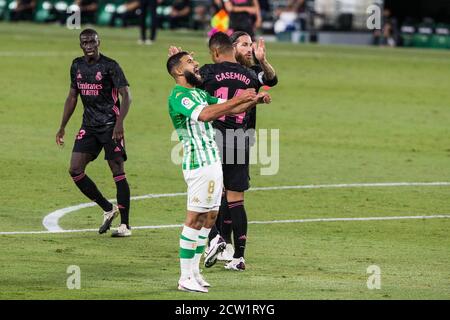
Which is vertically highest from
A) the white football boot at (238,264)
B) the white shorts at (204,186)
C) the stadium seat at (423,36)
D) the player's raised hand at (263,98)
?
the player's raised hand at (263,98)

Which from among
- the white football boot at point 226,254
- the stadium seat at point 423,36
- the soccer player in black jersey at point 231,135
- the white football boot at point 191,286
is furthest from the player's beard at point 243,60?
the stadium seat at point 423,36

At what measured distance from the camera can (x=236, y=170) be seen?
41.6 ft

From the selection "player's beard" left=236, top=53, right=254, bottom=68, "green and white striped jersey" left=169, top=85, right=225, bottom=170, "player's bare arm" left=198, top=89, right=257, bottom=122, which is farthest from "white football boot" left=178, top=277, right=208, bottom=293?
"player's beard" left=236, top=53, right=254, bottom=68

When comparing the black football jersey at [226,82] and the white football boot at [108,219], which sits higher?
the black football jersey at [226,82]

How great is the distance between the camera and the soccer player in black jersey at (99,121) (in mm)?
14641

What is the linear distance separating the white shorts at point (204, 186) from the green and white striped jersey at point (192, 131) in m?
0.06

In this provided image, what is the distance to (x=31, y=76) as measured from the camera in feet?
102

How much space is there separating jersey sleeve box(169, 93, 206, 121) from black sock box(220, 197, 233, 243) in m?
2.32

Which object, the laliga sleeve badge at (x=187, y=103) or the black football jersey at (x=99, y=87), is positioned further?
the black football jersey at (x=99, y=87)

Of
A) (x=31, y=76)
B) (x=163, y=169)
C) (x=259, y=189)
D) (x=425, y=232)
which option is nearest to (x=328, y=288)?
(x=425, y=232)

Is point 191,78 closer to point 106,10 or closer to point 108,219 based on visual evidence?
point 108,219

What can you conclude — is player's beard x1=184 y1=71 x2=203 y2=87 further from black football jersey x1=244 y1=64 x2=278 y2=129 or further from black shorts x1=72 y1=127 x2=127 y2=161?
black shorts x1=72 y1=127 x2=127 y2=161

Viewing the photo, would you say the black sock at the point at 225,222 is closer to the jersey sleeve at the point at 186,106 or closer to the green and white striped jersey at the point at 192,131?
the green and white striped jersey at the point at 192,131

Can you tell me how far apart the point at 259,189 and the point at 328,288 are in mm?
7487
